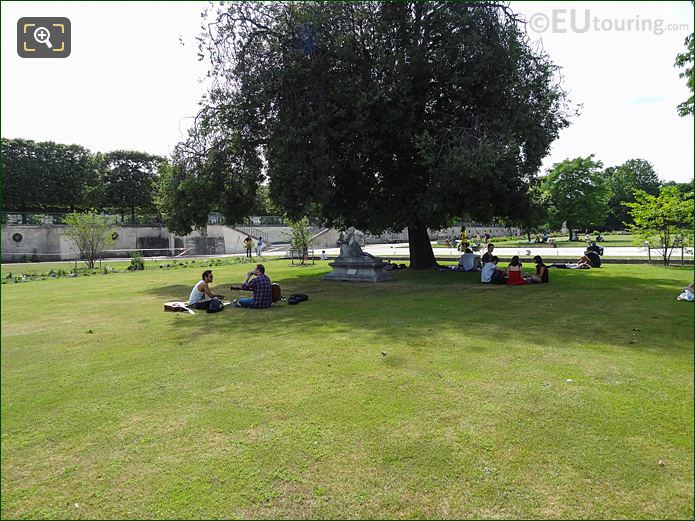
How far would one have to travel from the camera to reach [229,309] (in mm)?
12250

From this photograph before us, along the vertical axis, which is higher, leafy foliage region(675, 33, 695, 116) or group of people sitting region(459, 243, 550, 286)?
leafy foliage region(675, 33, 695, 116)

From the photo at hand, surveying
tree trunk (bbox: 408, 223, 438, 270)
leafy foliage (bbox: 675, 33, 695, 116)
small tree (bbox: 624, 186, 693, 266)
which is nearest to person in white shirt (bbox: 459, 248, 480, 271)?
tree trunk (bbox: 408, 223, 438, 270)

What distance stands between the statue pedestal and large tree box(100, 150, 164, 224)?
156ft

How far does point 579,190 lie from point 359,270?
156ft

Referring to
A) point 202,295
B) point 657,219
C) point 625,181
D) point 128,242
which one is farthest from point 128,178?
point 625,181

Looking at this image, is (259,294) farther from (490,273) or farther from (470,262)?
(470,262)

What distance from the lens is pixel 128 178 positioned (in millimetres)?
60281

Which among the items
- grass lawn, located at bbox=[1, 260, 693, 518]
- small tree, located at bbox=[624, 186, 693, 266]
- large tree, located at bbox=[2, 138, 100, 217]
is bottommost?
grass lawn, located at bbox=[1, 260, 693, 518]

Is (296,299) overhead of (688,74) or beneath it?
beneath

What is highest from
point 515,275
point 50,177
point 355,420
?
point 50,177

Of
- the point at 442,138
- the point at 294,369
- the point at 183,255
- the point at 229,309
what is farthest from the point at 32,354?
the point at 183,255

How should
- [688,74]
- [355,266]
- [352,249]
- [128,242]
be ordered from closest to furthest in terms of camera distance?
[688,74]
[355,266]
[352,249]
[128,242]

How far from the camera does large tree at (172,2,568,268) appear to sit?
1591cm

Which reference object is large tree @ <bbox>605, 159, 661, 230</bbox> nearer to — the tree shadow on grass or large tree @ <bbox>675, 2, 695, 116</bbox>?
the tree shadow on grass
